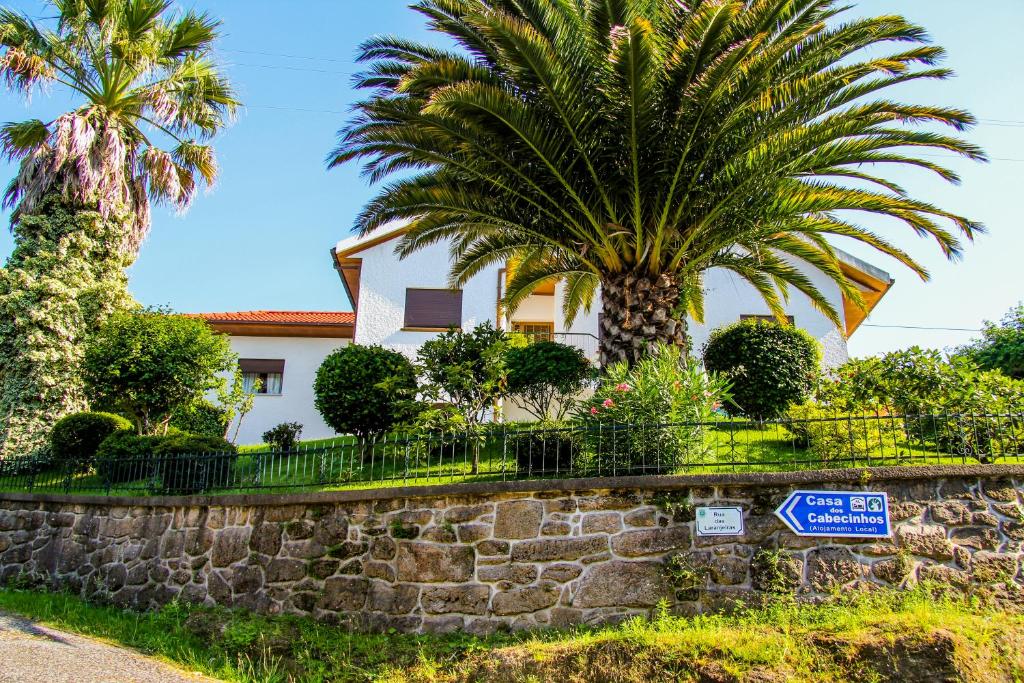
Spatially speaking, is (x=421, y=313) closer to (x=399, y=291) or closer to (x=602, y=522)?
(x=399, y=291)

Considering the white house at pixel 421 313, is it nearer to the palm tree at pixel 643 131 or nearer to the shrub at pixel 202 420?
the shrub at pixel 202 420

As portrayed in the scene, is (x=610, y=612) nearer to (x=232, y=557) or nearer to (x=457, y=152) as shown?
(x=232, y=557)

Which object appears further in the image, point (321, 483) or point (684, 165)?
point (684, 165)

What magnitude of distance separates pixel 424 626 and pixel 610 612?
1867 millimetres

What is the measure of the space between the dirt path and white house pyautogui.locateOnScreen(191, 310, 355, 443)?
39.8 ft

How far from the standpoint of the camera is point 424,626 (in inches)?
295

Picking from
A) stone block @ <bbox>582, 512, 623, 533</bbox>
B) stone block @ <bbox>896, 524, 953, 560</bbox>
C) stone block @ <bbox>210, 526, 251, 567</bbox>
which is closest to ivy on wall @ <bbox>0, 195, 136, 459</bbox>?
stone block @ <bbox>210, 526, 251, 567</bbox>

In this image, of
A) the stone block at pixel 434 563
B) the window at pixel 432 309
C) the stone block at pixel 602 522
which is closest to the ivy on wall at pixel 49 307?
the window at pixel 432 309

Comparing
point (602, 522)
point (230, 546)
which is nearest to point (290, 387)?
point (230, 546)

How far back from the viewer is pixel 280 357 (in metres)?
20.4

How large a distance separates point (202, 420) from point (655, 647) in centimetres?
1150

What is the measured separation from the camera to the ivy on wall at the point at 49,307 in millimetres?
13477

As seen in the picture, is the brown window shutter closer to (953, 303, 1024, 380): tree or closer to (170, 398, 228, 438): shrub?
(170, 398, 228, 438): shrub

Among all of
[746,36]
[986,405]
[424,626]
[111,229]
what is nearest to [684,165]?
[746,36]
